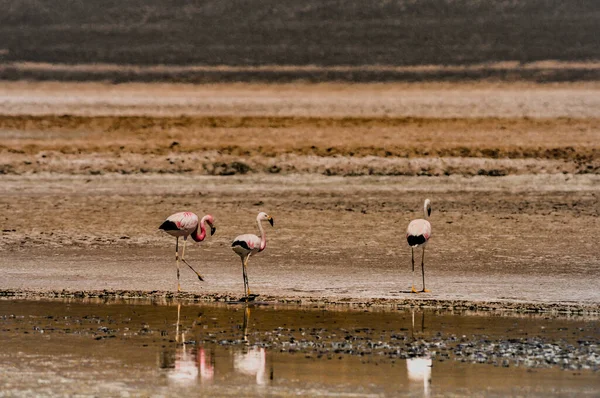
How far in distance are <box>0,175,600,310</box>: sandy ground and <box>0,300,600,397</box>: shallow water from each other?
1.07 m

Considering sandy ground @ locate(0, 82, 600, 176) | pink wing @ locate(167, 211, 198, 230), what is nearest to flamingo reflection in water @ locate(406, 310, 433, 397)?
pink wing @ locate(167, 211, 198, 230)

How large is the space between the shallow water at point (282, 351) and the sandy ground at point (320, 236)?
107 centimetres

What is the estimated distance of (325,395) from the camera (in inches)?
362

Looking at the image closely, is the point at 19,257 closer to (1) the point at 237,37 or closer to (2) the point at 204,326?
(2) the point at 204,326

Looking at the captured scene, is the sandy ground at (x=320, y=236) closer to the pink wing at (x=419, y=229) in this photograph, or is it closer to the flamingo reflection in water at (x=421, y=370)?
the pink wing at (x=419, y=229)

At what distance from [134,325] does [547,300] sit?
403cm

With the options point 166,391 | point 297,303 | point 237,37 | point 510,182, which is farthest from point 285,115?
point 166,391

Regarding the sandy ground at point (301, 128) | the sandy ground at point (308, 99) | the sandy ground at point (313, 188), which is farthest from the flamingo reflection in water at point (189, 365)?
the sandy ground at point (308, 99)

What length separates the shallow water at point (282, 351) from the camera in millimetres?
9531

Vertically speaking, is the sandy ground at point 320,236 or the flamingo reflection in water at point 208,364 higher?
the sandy ground at point 320,236

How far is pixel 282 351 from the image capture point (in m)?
10.9

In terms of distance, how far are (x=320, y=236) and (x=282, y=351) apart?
6328 millimetres

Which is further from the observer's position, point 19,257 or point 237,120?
point 237,120

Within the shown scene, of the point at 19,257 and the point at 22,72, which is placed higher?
the point at 22,72
